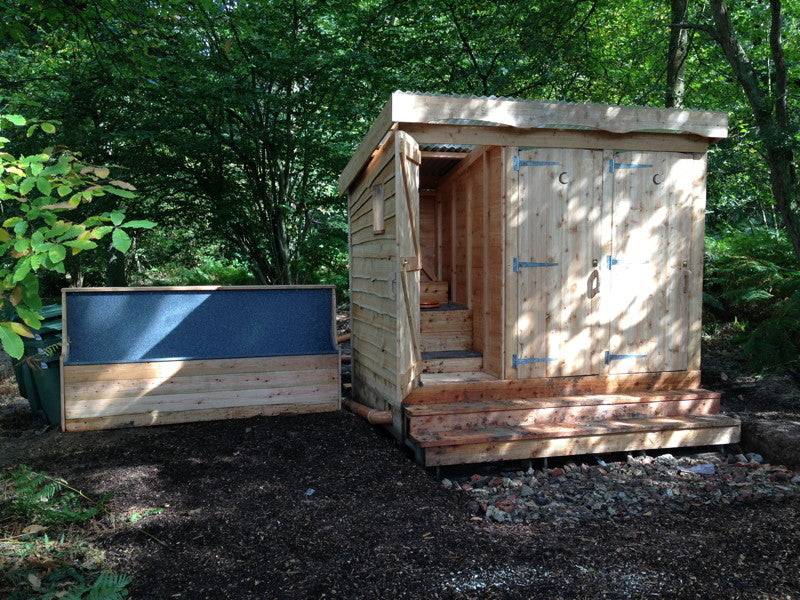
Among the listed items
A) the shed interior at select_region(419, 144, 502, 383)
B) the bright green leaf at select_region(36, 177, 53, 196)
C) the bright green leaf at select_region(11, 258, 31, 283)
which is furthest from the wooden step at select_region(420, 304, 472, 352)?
the bright green leaf at select_region(11, 258, 31, 283)

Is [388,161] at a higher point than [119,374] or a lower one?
higher

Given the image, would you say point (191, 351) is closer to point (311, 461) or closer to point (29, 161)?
point (311, 461)

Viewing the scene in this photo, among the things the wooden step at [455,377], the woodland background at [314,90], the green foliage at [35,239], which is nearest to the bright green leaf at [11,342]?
the green foliage at [35,239]

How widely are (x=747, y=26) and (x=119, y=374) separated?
10.5m

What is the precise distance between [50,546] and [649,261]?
5084mm

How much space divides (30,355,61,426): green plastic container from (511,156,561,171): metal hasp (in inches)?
182

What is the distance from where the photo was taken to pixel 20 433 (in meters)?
5.89

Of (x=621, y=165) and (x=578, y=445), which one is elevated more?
(x=621, y=165)

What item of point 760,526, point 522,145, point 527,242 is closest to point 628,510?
point 760,526

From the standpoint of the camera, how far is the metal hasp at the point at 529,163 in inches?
209

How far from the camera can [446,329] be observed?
248 inches

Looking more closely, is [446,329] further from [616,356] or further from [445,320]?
[616,356]

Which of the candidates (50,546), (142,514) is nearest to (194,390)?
(142,514)

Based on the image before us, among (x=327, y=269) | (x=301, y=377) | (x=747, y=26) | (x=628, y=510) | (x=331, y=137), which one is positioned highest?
(x=747, y=26)
